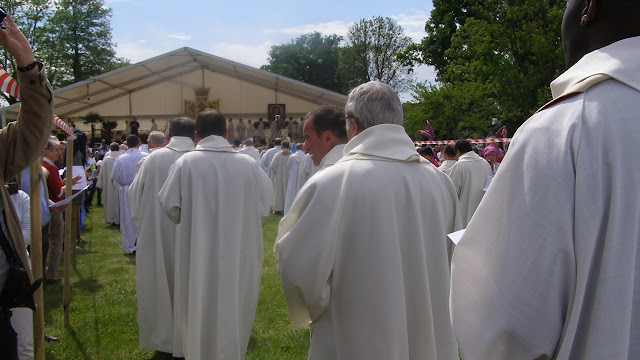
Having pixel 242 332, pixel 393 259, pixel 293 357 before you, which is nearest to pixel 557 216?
pixel 393 259

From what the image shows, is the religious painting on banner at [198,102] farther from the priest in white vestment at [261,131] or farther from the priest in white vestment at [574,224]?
the priest in white vestment at [574,224]

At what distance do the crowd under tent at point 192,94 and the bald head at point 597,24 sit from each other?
1041 inches

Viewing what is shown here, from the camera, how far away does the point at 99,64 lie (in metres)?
48.8

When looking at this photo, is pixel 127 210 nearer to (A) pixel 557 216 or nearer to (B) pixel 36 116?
(B) pixel 36 116

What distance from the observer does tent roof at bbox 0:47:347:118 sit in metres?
26.3

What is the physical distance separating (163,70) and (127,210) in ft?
63.0

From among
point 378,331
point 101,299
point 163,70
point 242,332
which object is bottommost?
point 101,299

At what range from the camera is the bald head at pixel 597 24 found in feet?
4.10

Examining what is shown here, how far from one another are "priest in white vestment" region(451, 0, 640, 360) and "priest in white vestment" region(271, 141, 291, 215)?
15.2 meters

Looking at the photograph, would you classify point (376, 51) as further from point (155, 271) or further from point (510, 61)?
point (155, 271)

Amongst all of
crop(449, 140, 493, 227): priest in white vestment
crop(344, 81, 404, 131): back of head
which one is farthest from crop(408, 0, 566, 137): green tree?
crop(344, 81, 404, 131): back of head

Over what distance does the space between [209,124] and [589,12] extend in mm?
3919

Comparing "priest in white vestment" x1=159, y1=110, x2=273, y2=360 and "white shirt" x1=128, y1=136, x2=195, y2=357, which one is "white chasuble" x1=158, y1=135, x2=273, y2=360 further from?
"white shirt" x1=128, y1=136, x2=195, y2=357

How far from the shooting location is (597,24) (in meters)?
1.29
